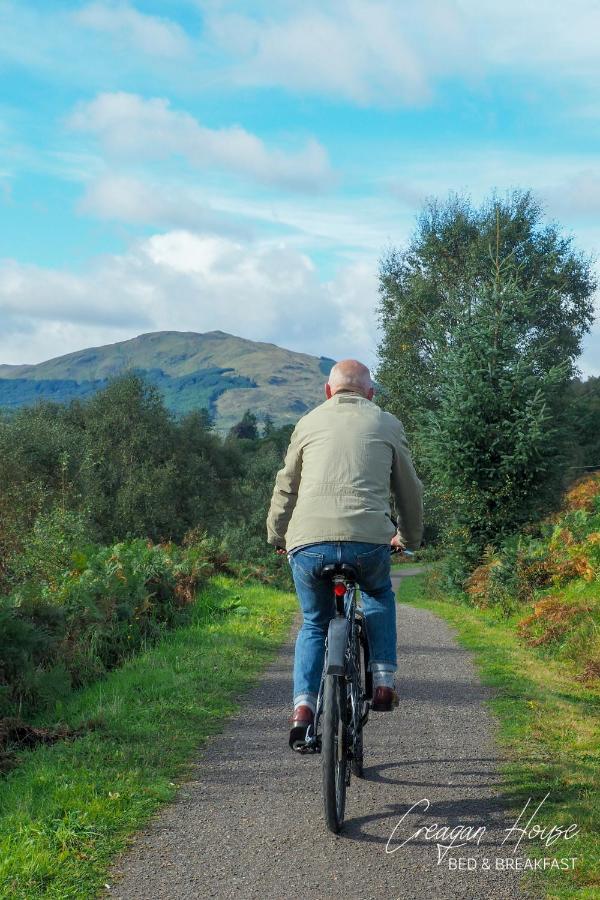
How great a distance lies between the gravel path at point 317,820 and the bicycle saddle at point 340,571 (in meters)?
1.24

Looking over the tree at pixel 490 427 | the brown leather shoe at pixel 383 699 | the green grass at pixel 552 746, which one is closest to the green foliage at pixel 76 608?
the brown leather shoe at pixel 383 699

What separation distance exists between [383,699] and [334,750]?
0.77m

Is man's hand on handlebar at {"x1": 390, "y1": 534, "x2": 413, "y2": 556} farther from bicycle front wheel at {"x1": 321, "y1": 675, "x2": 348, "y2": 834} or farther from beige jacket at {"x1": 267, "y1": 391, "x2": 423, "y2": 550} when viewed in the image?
bicycle front wheel at {"x1": 321, "y1": 675, "x2": 348, "y2": 834}

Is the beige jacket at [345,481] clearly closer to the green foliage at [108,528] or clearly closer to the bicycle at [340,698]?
the bicycle at [340,698]

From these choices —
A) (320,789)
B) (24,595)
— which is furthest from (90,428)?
(320,789)

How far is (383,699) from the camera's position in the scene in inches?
192

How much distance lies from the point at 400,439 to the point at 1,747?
3.32 m

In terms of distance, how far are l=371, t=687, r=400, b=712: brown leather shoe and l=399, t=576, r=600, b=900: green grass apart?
0.81 m

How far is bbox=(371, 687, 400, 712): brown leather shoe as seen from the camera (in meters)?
4.88

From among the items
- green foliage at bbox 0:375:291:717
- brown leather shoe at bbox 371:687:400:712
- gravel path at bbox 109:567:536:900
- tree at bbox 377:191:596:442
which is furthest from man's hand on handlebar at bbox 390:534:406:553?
tree at bbox 377:191:596:442

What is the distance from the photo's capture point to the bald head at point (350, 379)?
512 cm

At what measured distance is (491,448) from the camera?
16.8 m

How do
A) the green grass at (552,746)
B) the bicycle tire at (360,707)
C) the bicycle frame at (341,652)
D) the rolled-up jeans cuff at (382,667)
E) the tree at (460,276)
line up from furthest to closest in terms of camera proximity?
the tree at (460,276), the rolled-up jeans cuff at (382,667), the bicycle tire at (360,707), the bicycle frame at (341,652), the green grass at (552,746)

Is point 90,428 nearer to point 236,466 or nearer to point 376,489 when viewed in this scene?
point 236,466
